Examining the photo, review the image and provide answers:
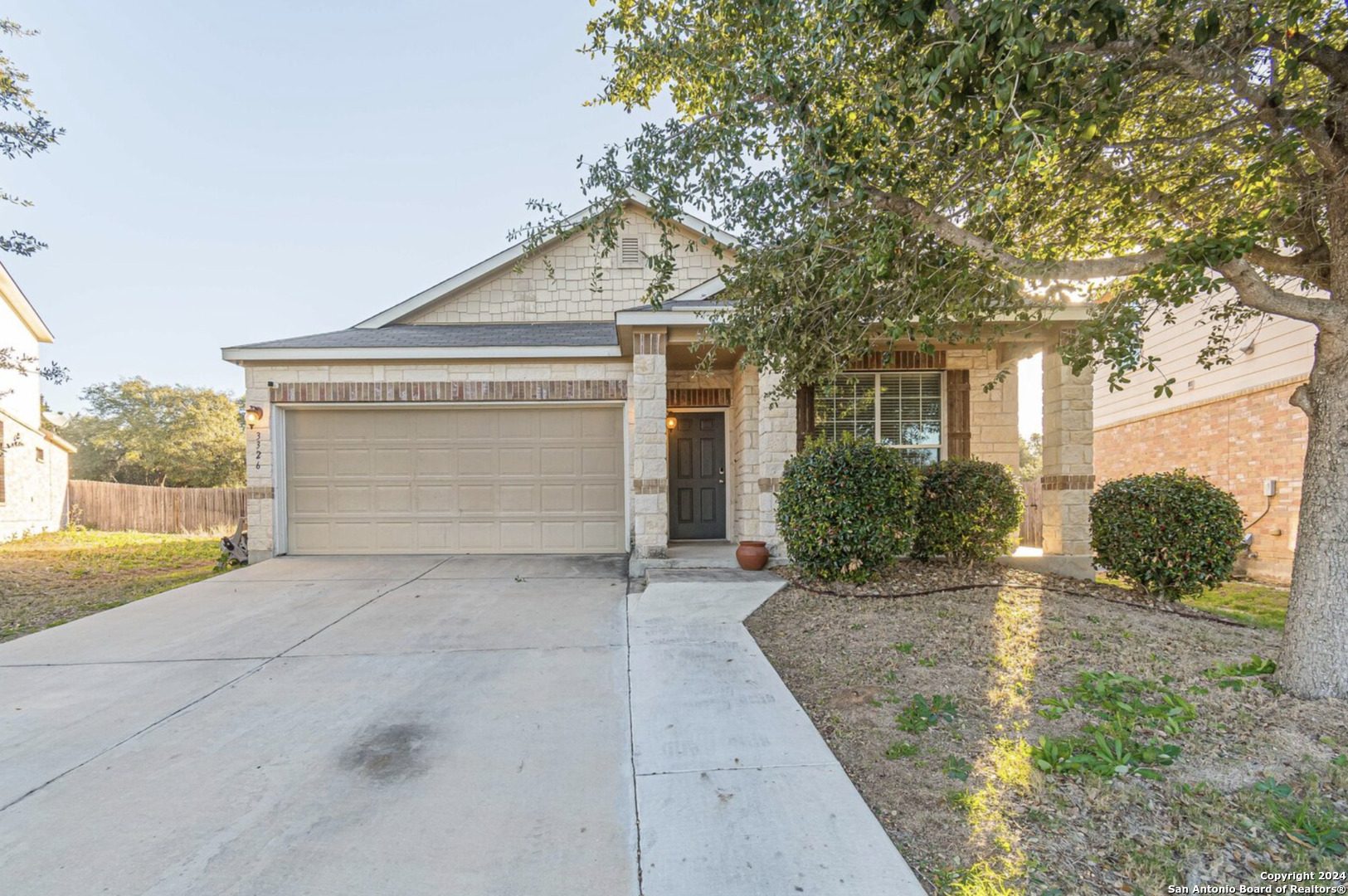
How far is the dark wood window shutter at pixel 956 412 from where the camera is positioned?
26.4ft

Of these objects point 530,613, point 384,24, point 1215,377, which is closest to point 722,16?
point 530,613

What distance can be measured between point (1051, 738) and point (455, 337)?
837 cm

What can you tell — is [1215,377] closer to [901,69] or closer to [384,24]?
[901,69]

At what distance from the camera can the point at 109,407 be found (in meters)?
23.4

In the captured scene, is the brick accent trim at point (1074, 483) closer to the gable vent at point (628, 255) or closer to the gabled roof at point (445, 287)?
the gabled roof at point (445, 287)

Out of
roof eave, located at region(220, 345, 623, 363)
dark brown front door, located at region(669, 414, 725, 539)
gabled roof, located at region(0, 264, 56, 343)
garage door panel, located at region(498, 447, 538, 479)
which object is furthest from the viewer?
gabled roof, located at region(0, 264, 56, 343)

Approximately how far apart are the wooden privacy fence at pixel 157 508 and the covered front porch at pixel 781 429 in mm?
12616

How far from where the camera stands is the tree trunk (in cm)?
305

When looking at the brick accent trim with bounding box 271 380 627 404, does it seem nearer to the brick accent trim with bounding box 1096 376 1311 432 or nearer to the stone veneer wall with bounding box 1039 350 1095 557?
the stone veneer wall with bounding box 1039 350 1095 557

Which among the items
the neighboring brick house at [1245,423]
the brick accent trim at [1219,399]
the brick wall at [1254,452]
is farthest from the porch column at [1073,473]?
the brick wall at [1254,452]

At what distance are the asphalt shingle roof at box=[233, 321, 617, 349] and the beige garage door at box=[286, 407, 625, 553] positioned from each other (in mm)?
941

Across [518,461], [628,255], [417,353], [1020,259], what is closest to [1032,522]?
[1020,259]

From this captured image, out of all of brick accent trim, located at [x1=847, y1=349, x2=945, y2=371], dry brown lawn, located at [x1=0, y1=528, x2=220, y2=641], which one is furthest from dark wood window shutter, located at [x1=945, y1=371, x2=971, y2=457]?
dry brown lawn, located at [x1=0, y1=528, x2=220, y2=641]

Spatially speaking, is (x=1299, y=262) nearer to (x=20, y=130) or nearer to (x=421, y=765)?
(x=421, y=765)
